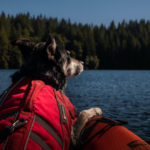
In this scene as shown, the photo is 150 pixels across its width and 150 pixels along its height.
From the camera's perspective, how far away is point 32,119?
2211 millimetres

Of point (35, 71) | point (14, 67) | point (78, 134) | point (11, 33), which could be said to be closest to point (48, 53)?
point (35, 71)

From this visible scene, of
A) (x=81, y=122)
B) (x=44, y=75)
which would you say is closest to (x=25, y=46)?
(x=44, y=75)

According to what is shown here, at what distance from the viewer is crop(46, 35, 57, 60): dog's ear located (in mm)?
2901

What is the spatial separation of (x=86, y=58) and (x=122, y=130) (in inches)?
3104

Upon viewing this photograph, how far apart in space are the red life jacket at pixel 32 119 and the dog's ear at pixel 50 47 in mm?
520

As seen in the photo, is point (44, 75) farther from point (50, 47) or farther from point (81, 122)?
point (81, 122)

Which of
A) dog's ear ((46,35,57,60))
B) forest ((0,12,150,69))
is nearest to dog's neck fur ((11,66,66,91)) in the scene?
dog's ear ((46,35,57,60))

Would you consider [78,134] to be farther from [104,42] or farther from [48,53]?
[104,42]

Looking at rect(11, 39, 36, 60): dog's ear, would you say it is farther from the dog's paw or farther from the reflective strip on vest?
the reflective strip on vest

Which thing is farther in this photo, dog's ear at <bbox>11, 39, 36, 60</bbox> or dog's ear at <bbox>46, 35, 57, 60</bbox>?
dog's ear at <bbox>11, 39, 36, 60</bbox>

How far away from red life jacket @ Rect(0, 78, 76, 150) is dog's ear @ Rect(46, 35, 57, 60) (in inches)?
20.5

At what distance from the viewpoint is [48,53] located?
3.07 meters

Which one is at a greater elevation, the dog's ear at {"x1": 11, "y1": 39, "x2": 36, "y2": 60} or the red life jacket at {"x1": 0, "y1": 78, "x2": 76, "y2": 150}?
the dog's ear at {"x1": 11, "y1": 39, "x2": 36, "y2": 60}

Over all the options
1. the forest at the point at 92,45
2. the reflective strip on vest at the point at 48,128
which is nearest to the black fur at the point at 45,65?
the reflective strip on vest at the point at 48,128
